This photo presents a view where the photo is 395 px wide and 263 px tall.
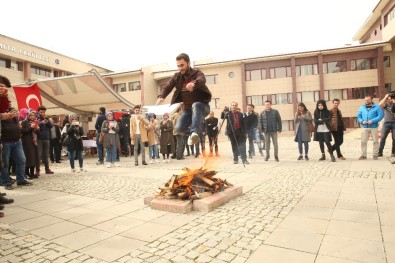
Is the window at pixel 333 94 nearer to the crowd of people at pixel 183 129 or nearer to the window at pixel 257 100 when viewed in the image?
the window at pixel 257 100

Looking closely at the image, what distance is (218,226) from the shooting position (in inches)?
140

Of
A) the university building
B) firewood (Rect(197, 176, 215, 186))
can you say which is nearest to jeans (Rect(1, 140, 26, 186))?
firewood (Rect(197, 176, 215, 186))

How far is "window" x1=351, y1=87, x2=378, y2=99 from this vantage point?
33.5 meters

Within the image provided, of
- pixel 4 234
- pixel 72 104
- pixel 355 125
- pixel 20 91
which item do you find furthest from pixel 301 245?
pixel 355 125

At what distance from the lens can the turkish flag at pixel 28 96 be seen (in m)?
12.4

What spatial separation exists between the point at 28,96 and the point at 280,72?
98.3 ft

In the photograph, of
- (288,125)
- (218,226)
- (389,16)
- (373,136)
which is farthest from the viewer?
(288,125)

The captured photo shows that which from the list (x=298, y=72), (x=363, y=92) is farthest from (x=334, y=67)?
(x=363, y=92)

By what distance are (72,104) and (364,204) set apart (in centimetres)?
1542

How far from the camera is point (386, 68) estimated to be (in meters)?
33.6

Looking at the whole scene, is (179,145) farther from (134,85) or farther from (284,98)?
(134,85)

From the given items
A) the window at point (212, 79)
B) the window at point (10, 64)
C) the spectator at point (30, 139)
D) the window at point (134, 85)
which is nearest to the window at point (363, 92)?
the window at point (212, 79)

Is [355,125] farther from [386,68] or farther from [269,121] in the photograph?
[269,121]

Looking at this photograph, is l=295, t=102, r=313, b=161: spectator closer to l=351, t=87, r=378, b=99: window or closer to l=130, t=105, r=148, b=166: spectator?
l=130, t=105, r=148, b=166: spectator
